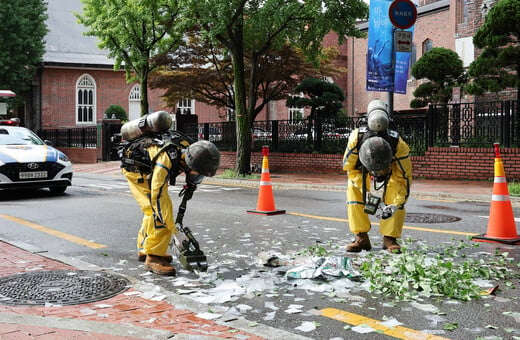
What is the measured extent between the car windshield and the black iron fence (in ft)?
24.4

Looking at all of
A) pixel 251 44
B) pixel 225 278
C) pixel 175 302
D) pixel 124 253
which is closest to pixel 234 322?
pixel 175 302

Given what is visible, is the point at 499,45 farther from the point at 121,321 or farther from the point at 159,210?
the point at 121,321

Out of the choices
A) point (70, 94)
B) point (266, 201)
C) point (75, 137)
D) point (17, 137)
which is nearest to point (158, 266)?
point (266, 201)

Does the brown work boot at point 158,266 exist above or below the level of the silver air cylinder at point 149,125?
below

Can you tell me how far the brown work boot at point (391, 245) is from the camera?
20.5ft

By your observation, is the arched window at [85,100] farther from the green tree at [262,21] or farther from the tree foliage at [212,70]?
the green tree at [262,21]

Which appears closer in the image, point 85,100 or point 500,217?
point 500,217

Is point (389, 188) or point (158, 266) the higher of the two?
point (389, 188)

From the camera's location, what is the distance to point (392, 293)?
15.6 feet

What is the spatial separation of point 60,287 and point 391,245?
133 inches

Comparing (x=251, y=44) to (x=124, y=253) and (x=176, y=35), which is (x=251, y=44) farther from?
(x=124, y=253)

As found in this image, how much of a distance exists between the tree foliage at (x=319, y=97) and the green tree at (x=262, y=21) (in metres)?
6.35

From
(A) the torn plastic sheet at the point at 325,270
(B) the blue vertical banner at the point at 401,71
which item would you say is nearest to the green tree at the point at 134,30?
(B) the blue vertical banner at the point at 401,71

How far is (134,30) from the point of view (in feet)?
84.3
